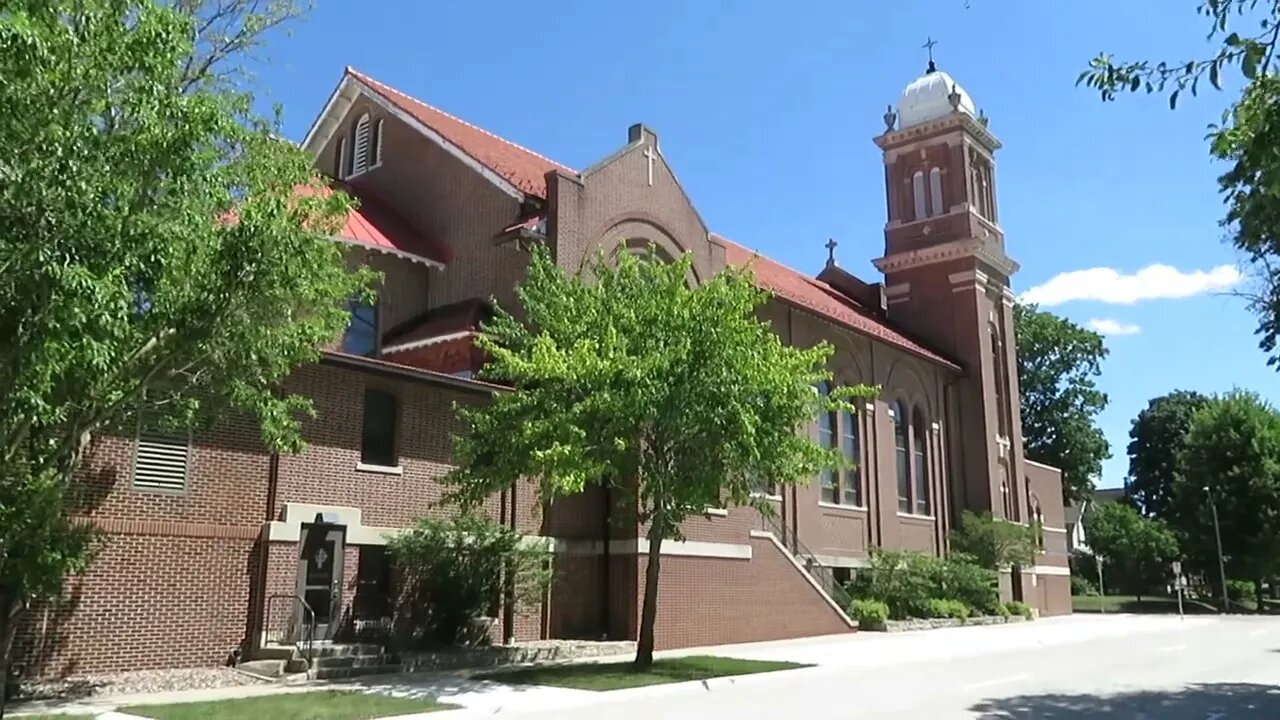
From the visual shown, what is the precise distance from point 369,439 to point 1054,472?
130 feet

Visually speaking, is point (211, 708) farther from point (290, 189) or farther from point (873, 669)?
point (873, 669)

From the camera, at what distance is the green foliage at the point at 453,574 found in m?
20.0

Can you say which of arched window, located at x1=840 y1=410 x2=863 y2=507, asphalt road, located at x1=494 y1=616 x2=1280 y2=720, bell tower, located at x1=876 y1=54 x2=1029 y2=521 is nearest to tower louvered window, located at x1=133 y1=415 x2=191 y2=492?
asphalt road, located at x1=494 y1=616 x2=1280 y2=720

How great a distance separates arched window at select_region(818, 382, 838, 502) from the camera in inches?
1419

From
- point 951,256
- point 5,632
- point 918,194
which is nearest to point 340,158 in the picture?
point 5,632

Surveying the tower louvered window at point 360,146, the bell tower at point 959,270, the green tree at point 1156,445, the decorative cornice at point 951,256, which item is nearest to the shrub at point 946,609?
the bell tower at point 959,270

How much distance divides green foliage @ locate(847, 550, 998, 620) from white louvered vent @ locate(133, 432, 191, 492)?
22.2 meters

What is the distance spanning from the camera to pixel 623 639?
23.5 m

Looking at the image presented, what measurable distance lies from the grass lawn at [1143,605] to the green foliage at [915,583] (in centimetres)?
2040

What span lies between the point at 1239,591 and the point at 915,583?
42890 mm

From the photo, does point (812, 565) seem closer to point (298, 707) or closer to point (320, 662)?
point (320, 662)

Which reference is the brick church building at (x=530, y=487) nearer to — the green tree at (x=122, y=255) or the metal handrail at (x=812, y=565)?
the metal handrail at (x=812, y=565)

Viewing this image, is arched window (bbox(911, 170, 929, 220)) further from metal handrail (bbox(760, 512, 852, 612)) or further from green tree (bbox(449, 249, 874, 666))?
green tree (bbox(449, 249, 874, 666))

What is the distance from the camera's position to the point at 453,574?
66.5 feet
